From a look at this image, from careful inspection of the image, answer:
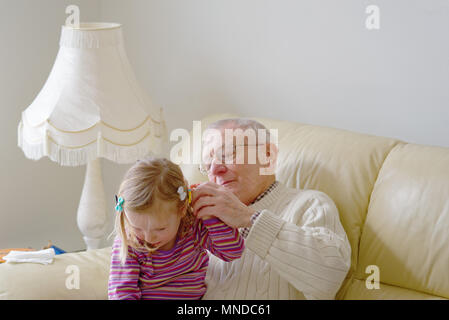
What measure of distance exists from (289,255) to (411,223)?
0.35 m

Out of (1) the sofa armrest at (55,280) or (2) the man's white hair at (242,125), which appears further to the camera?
(2) the man's white hair at (242,125)

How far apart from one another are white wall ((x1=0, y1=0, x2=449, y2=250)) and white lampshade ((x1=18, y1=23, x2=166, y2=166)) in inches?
18.3

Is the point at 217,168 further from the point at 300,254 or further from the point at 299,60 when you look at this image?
the point at 299,60

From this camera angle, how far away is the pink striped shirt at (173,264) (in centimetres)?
143

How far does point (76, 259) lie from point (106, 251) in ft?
0.41

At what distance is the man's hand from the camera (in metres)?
1.40

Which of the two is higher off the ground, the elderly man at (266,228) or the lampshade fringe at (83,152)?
the lampshade fringe at (83,152)

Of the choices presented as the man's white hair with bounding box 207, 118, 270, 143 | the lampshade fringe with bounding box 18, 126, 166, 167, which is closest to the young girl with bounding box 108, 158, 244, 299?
the man's white hair with bounding box 207, 118, 270, 143

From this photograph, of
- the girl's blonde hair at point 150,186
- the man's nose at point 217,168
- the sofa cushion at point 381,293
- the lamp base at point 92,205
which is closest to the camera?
the girl's blonde hair at point 150,186

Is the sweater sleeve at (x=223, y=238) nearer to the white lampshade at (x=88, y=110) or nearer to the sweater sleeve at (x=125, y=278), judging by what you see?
the sweater sleeve at (x=125, y=278)

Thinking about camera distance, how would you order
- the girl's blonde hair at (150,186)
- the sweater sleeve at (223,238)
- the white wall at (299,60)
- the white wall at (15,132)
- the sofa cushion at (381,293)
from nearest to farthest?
the girl's blonde hair at (150,186), the sweater sleeve at (223,238), the sofa cushion at (381,293), the white wall at (299,60), the white wall at (15,132)

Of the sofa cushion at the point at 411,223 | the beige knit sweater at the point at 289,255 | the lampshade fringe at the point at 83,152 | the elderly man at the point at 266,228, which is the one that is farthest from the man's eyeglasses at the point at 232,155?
the lampshade fringe at the point at 83,152

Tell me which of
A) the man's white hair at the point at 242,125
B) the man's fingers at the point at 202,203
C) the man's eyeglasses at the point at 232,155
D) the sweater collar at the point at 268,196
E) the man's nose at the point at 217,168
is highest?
the man's white hair at the point at 242,125

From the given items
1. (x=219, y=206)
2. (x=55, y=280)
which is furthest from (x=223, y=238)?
(x=55, y=280)
